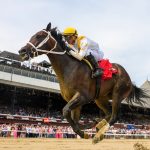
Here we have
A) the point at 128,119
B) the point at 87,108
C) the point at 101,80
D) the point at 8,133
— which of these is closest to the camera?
the point at 101,80

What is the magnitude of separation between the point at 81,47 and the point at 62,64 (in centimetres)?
67

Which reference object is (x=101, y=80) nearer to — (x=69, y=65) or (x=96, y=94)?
(x=96, y=94)

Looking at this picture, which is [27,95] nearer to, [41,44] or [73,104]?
[41,44]

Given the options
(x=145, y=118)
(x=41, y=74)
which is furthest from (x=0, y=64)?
(x=145, y=118)

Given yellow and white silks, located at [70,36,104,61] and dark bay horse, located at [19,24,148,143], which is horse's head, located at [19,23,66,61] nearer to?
dark bay horse, located at [19,24,148,143]

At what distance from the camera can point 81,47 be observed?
817 centimetres

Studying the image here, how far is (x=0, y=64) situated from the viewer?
1234 inches

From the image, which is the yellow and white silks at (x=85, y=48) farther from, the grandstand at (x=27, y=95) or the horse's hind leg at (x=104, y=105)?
the grandstand at (x=27, y=95)

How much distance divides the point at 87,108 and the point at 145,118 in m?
11.5

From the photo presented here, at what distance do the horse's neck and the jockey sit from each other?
200 millimetres

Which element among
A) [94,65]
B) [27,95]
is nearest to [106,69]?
[94,65]

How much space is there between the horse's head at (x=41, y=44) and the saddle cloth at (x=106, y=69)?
3.77 feet

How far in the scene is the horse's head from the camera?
7617 mm

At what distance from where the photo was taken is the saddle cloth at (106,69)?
8.48 m
